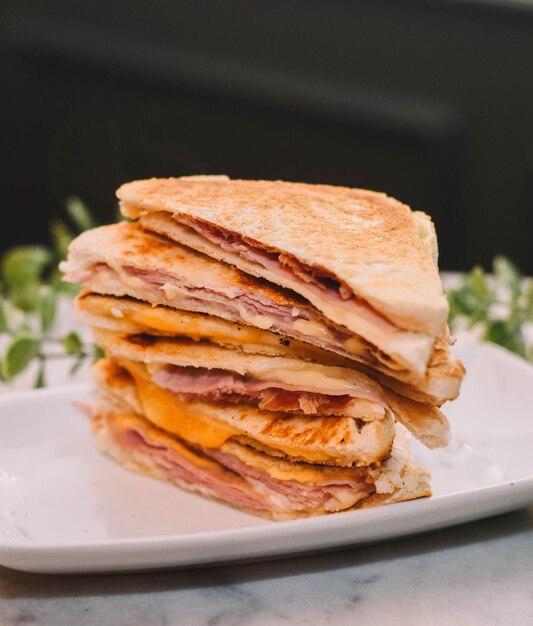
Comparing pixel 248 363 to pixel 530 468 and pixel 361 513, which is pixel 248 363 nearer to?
pixel 361 513

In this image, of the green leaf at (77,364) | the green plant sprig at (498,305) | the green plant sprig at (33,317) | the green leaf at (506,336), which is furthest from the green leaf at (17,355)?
the green leaf at (506,336)

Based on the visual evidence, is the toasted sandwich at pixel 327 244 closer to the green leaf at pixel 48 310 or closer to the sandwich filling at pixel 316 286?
the sandwich filling at pixel 316 286

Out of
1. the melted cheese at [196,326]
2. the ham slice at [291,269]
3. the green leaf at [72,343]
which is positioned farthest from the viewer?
the green leaf at [72,343]

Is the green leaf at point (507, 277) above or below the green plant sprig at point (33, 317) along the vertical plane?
above

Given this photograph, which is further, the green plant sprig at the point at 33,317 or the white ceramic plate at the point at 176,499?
the green plant sprig at the point at 33,317

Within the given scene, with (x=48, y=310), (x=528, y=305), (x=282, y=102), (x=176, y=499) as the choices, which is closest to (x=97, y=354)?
(x=48, y=310)

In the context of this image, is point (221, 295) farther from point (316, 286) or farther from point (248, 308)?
point (316, 286)

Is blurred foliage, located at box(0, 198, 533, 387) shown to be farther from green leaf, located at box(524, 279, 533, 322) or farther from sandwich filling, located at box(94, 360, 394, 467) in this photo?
sandwich filling, located at box(94, 360, 394, 467)
